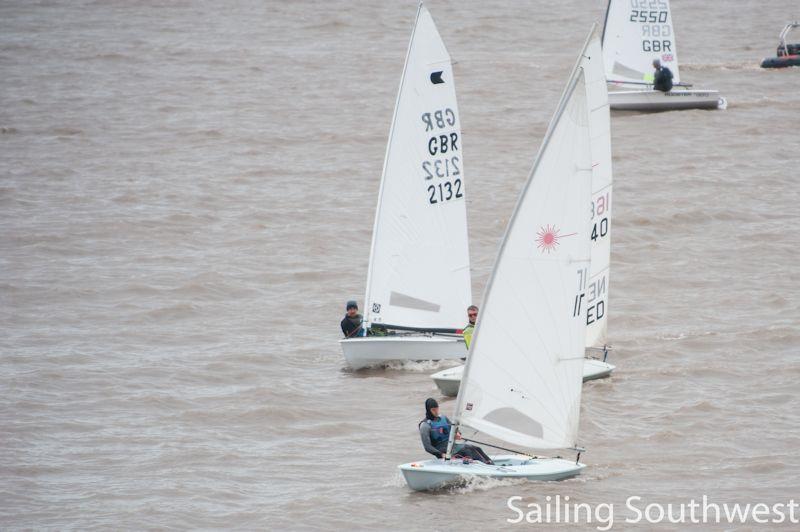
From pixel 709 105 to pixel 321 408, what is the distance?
74.5 ft

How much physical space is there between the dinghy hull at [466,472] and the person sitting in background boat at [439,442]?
14 cm

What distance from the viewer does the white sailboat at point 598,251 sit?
1806 centimetres

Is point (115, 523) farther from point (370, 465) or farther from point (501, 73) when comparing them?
point (501, 73)

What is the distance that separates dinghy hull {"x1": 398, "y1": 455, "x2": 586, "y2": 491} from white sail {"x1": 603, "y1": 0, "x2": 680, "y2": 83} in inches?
956

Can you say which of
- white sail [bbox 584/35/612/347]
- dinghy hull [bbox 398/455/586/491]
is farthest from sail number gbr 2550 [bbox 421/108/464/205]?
dinghy hull [bbox 398/455/586/491]

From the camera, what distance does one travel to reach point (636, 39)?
36969 millimetres

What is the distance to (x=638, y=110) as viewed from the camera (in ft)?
121

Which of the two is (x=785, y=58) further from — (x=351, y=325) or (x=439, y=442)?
(x=439, y=442)

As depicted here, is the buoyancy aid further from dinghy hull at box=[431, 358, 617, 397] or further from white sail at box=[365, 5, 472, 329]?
white sail at box=[365, 5, 472, 329]

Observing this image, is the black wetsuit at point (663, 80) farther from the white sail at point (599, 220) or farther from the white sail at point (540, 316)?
the white sail at point (540, 316)

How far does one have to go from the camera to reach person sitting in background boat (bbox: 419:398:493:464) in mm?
14258

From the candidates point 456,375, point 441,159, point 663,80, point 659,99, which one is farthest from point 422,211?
point 659,99

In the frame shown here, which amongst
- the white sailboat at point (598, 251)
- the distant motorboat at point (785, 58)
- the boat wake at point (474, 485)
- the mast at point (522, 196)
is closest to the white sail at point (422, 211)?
the white sailboat at point (598, 251)

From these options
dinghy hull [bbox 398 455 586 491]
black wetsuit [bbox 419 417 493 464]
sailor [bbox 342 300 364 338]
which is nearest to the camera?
dinghy hull [bbox 398 455 586 491]
